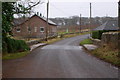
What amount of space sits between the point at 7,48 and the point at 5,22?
431 cm

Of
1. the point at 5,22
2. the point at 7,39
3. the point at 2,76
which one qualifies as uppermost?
the point at 5,22

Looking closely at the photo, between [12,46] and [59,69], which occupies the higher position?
[12,46]

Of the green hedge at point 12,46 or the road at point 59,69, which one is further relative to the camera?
the green hedge at point 12,46

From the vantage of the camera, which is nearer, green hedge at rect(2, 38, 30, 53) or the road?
the road

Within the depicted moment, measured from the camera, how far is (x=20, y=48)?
24.2m

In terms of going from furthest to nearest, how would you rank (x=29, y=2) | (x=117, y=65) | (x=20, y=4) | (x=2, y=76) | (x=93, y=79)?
1. (x=29, y=2)
2. (x=20, y=4)
3. (x=117, y=65)
4. (x=2, y=76)
5. (x=93, y=79)

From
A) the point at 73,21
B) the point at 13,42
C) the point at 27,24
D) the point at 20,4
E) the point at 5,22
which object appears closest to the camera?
the point at 5,22

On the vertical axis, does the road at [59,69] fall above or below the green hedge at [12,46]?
below

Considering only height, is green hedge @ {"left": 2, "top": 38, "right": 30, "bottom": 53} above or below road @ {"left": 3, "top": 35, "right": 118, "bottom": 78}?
above

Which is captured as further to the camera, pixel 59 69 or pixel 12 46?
pixel 12 46

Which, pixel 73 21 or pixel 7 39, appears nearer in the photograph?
pixel 7 39

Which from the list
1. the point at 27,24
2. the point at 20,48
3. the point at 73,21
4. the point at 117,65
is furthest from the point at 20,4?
the point at 73,21

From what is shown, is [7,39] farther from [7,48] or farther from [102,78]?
[102,78]

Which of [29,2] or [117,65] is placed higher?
[29,2]
